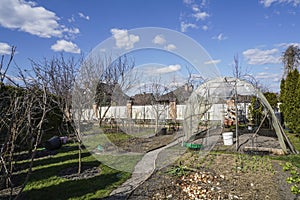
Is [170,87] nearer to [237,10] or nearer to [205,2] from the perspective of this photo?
[237,10]

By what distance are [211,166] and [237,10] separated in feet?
16.9

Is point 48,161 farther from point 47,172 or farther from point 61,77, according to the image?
point 61,77

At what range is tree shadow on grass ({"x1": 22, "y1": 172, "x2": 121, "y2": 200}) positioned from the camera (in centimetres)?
325

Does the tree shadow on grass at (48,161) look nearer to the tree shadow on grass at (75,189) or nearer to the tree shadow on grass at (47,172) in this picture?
the tree shadow on grass at (47,172)

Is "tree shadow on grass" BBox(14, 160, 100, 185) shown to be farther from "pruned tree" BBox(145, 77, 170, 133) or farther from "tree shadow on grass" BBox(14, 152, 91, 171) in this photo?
"pruned tree" BBox(145, 77, 170, 133)

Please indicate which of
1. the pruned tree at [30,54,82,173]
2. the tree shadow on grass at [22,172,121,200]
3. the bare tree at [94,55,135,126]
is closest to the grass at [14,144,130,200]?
the tree shadow on grass at [22,172,121,200]

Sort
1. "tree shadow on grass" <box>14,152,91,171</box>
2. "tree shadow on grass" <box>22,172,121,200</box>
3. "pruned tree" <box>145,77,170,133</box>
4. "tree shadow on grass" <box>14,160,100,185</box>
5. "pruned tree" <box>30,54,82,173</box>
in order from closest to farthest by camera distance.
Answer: "tree shadow on grass" <box>22,172,121,200</box> → "tree shadow on grass" <box>14,160,100,185</box> → "tree shadow on grass" <box>14,152,91,171</box> → "pruned tree" <box>30,54,82,173</box> → "pruned tree" <box>145,77,170,133</box>

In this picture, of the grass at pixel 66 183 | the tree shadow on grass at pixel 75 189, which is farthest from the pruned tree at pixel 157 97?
the tree shadow on grass at pixel 75 189

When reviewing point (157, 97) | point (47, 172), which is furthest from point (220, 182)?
point (157, 97)

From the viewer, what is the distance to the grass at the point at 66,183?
3.29 metres

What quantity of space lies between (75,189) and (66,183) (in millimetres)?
392

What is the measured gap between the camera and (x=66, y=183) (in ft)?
12.4

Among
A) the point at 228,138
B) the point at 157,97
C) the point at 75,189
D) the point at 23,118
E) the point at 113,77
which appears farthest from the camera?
the point at 157,97

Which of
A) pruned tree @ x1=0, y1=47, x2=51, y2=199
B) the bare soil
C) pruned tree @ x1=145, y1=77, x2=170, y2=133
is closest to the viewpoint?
pruned tree @ x1=0, y1=47, x2=51, y2=199
